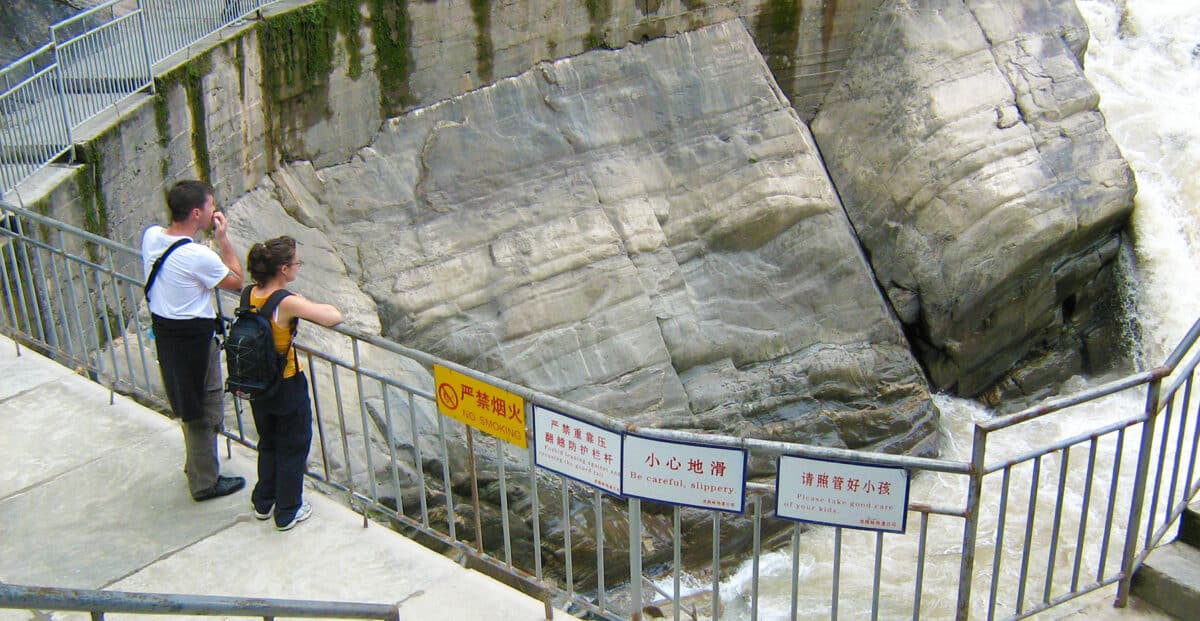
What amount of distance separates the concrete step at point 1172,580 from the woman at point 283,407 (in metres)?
3.92

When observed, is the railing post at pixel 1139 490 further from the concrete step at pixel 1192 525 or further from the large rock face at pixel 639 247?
the large rock face at pixel 639 247

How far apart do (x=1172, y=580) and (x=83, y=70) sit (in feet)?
28.7

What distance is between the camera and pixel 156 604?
324 cm

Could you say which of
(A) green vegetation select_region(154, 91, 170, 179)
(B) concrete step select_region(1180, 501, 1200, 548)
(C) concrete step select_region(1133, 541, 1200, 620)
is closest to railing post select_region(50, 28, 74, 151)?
(A) green vegetation select_region(154, 91, 170, 179)

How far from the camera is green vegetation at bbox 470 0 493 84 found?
12.7 meters

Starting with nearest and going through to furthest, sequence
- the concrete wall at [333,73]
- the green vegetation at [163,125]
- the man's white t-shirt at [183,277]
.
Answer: the man's white t-shirt at [183,277] → the concrete wall at [333,73] → the green vegetation at [163,125]

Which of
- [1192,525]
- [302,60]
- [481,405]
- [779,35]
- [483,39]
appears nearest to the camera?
[481,405]

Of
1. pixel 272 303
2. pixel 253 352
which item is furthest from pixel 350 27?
pixel 253 352

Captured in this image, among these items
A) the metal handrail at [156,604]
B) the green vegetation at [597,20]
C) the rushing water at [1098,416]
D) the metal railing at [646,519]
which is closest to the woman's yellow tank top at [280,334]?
the metal handrail at [156,604]

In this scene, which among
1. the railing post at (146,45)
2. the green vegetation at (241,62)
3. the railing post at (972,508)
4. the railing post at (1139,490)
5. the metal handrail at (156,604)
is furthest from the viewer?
the green vegetation at (241,62)

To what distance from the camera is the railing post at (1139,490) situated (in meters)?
4.80

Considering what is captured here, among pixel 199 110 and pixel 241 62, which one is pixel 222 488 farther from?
pixel 241 62

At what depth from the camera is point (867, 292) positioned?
13336 millimetres

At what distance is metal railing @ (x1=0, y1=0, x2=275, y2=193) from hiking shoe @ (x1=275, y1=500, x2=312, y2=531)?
13.6ft
